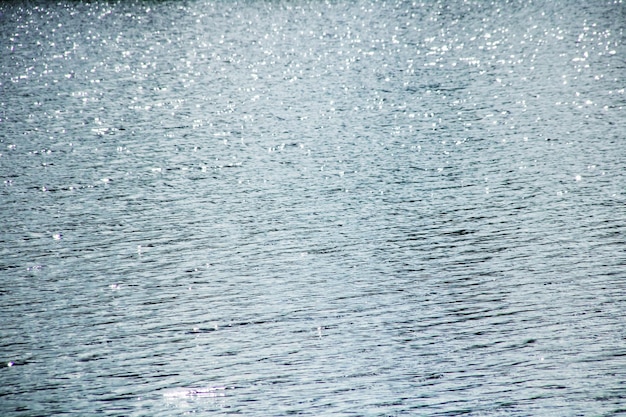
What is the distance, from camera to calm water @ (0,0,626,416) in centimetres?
1023

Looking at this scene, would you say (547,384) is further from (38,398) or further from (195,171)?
(195,171)

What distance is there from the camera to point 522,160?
67.2 feet

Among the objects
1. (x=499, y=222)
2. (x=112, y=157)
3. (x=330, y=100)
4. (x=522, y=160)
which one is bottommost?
(x=499, y=222)

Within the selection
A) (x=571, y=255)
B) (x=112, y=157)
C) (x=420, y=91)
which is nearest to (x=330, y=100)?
(x=420, y=91)

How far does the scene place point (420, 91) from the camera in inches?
1271

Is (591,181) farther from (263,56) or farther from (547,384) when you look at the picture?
(263,56)

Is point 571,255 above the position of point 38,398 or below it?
above

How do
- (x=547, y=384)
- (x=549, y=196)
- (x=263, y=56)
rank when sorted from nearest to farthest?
(x=547, y=384) < (x=549, y=196) < (x=263, y=56)

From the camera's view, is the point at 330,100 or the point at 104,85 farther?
the point at 104,85

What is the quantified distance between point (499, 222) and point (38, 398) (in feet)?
29.4

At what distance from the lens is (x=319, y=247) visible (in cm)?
1515

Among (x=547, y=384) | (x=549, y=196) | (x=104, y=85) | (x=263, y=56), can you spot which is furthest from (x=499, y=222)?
(x=263, y=56)

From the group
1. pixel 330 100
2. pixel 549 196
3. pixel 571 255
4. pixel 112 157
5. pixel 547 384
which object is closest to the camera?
pixel 547 384

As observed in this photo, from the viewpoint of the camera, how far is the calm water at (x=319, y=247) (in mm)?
10227
